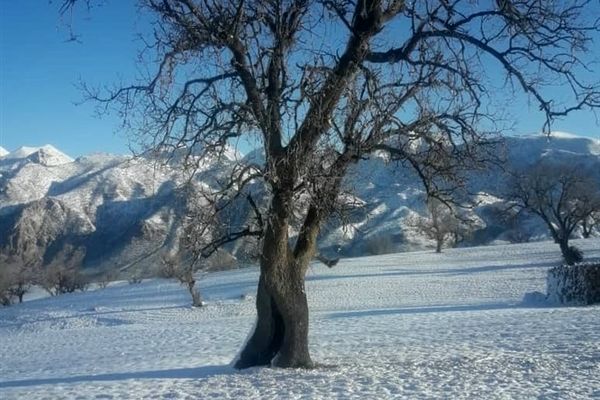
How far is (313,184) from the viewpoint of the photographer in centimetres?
1111

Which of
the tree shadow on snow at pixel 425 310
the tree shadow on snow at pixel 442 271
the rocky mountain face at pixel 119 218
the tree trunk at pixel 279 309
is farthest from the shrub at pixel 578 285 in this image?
the rocky mountain face at pixel 119 218

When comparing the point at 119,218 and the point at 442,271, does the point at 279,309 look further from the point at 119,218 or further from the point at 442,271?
the point at 119,218

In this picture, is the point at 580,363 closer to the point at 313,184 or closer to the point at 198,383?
the point at 313,184

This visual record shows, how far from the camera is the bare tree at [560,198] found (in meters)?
44.7

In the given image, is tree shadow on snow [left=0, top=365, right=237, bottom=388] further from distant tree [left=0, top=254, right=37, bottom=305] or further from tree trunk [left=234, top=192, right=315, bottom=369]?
distant tree [left=0, top=254, right=37, bottom=305]

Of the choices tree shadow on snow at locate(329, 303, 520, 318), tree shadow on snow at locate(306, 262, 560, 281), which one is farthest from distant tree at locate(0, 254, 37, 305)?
tree shadow on snow at locate(329, 303, 520, 318)

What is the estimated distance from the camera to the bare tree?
44.7 m

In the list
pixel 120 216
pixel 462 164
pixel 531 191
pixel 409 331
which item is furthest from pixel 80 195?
pixel 462 164

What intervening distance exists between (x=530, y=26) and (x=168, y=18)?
20.4 feet

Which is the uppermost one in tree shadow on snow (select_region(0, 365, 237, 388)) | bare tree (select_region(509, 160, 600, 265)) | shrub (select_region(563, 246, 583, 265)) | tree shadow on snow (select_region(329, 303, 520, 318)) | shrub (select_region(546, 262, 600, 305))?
bare tree (select_region(509, 160, 600, 265))

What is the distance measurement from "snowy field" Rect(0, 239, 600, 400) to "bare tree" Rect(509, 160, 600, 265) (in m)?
5.83

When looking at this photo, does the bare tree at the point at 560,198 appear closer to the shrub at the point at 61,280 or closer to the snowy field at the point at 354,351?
the snowy field at the point at 354,351

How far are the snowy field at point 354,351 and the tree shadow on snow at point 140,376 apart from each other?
38 mm

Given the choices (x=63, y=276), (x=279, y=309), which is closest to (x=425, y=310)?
(x=279, y=309)
